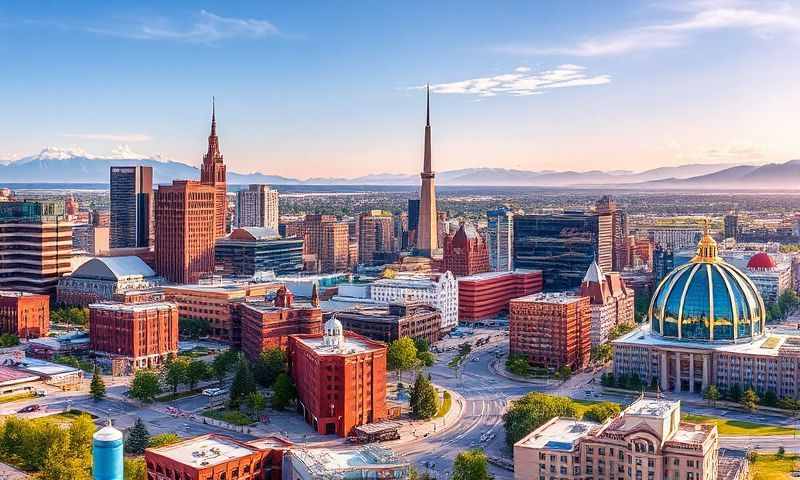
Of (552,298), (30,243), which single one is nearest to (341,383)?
(552,298)

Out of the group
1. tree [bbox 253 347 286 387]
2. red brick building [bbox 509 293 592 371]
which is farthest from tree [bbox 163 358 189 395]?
red brick building [bbox 509 293 592 371]

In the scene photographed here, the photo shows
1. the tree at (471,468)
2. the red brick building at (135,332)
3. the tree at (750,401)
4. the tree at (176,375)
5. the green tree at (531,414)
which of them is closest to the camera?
the tree at (471,468)

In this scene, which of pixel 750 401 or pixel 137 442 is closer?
pixel 137 442

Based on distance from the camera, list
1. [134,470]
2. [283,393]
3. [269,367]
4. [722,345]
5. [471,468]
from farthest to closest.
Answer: [722,345]
[269,367]
[283,393]
[471,468]
[134,470]

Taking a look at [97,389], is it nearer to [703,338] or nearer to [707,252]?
[703,338]

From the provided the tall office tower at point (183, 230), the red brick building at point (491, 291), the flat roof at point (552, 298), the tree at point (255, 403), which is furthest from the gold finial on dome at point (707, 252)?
the tall office tower at point (183, 230)

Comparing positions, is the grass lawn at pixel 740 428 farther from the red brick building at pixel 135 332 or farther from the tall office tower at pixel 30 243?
the tall office tower at pixel 30 243

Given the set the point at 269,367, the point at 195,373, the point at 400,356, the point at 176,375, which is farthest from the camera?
the point at 400,356
